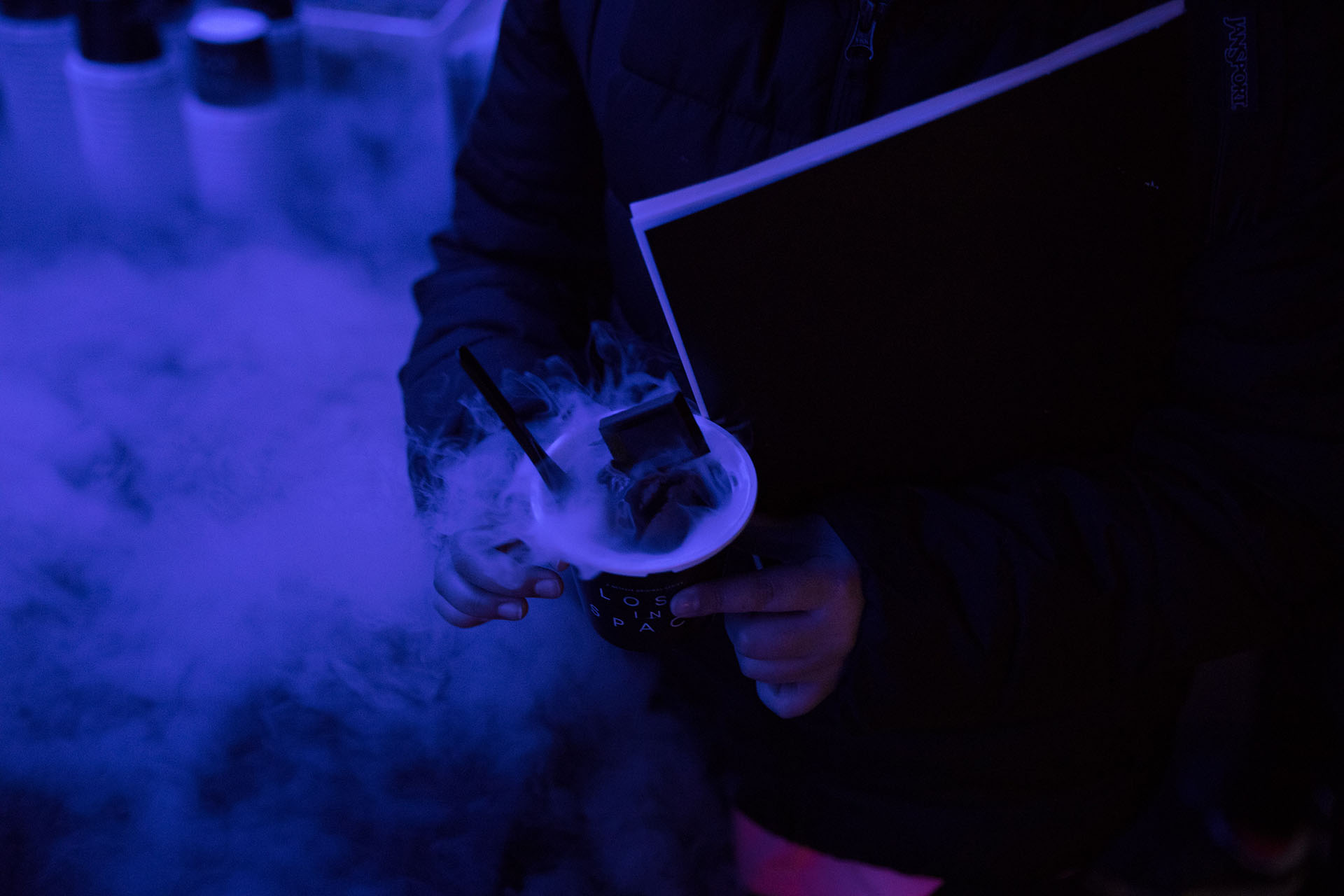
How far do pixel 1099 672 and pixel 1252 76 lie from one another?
0.60m

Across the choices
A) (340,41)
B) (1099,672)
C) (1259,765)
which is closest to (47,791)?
(1099,672)

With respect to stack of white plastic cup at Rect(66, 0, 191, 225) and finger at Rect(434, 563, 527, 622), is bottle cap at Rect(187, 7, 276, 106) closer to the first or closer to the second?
stack of white plastic cup at Rect(66, 0, 191, 225)

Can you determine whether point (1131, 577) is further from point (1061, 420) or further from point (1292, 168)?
point (1292, 168)

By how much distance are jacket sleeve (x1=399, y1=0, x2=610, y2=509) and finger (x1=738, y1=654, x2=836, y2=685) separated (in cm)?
43

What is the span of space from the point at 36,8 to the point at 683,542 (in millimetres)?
1695

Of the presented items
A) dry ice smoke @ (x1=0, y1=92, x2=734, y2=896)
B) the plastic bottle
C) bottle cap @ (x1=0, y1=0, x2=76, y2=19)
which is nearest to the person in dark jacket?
dry ice smoke @ (x1=0, y1=92, x2=734, y2=896)

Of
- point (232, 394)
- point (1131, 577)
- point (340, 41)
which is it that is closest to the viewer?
point (1131, 577)

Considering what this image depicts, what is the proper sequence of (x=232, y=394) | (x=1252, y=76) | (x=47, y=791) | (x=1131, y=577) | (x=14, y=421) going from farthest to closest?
(x=232, y=394)
(x=14, y=421)
(x=47, y=791)
(x=1131, y=577)
(x=1252, y=76)

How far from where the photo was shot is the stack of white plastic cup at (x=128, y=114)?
1503 mm

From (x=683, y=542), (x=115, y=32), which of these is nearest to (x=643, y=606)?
(x=683, y=542)

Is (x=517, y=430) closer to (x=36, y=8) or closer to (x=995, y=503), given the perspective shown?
(x=995, y=503)

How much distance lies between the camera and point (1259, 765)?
1547 mm

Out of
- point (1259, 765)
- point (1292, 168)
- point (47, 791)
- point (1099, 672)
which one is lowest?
point (1259, 765)

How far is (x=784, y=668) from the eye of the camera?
0.80 m
